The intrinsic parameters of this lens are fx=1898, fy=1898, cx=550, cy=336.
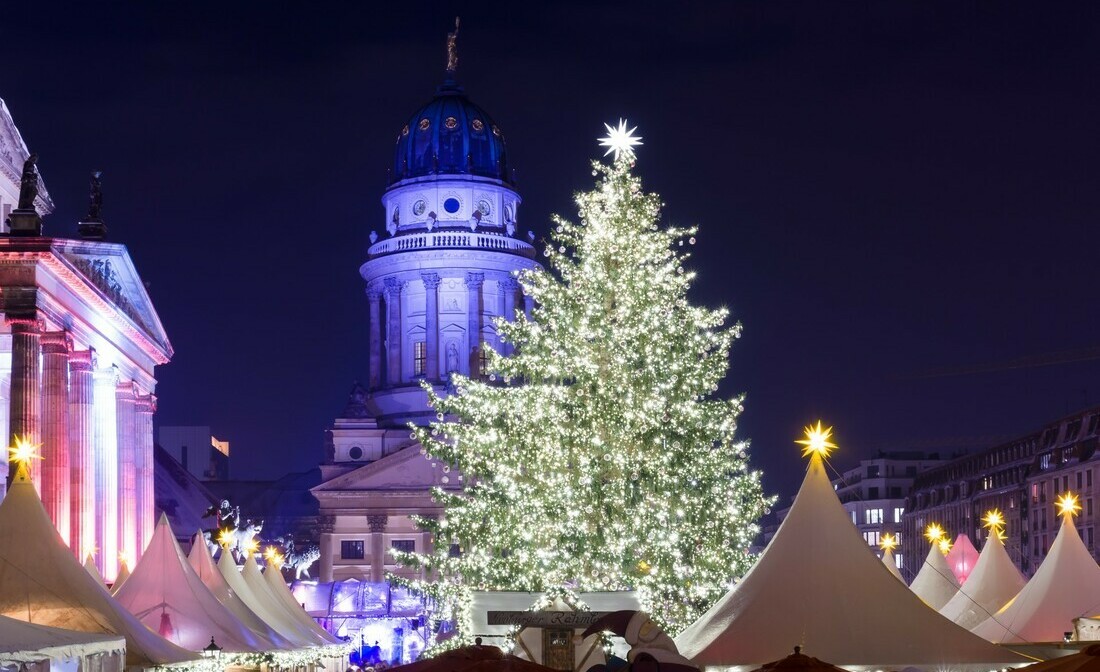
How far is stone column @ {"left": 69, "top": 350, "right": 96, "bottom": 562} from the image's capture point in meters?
56.6

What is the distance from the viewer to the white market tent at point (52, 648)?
2368 cm

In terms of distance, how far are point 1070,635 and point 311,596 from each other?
62.7m

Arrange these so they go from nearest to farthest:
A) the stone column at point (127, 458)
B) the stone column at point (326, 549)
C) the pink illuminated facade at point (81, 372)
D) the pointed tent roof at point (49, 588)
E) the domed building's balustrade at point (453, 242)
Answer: the pointed tent roof at point (49, 588) → the pink illuminated facade at point (81, 372) → the stone column at point (127, 458) → the stone column at point (326, 549) → the domed building's balustrade at point (453, 242)

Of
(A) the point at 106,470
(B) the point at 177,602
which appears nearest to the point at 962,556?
(A) the point at 106,470

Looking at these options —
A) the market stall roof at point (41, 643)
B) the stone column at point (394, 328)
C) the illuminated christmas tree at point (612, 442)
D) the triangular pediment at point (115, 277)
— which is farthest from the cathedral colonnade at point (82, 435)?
the stone column at point (394, 328)

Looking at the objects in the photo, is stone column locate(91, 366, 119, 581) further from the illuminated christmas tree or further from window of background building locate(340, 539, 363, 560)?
window of background building locate(340, 539, 363, 560)

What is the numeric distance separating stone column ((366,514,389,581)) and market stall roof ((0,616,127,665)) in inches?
3708

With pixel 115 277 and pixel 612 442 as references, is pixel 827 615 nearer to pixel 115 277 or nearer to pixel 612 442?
pixel 612 442

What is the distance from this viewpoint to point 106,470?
2544 inches

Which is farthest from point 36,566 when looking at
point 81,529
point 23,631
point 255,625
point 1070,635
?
point 81,529

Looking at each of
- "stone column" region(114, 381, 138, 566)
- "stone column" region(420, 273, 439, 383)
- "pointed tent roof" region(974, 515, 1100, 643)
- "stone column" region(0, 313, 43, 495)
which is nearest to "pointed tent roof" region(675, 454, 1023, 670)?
"pointed tent roof" region(974, 515, 1100, 643)

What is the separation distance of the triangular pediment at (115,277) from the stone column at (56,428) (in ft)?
7.83

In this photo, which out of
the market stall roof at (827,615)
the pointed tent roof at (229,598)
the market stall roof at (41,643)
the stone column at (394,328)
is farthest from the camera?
the stone column at (394,328)

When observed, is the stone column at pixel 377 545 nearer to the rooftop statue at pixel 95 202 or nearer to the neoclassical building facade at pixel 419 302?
the neoclassical building facade at pixel 419 302
